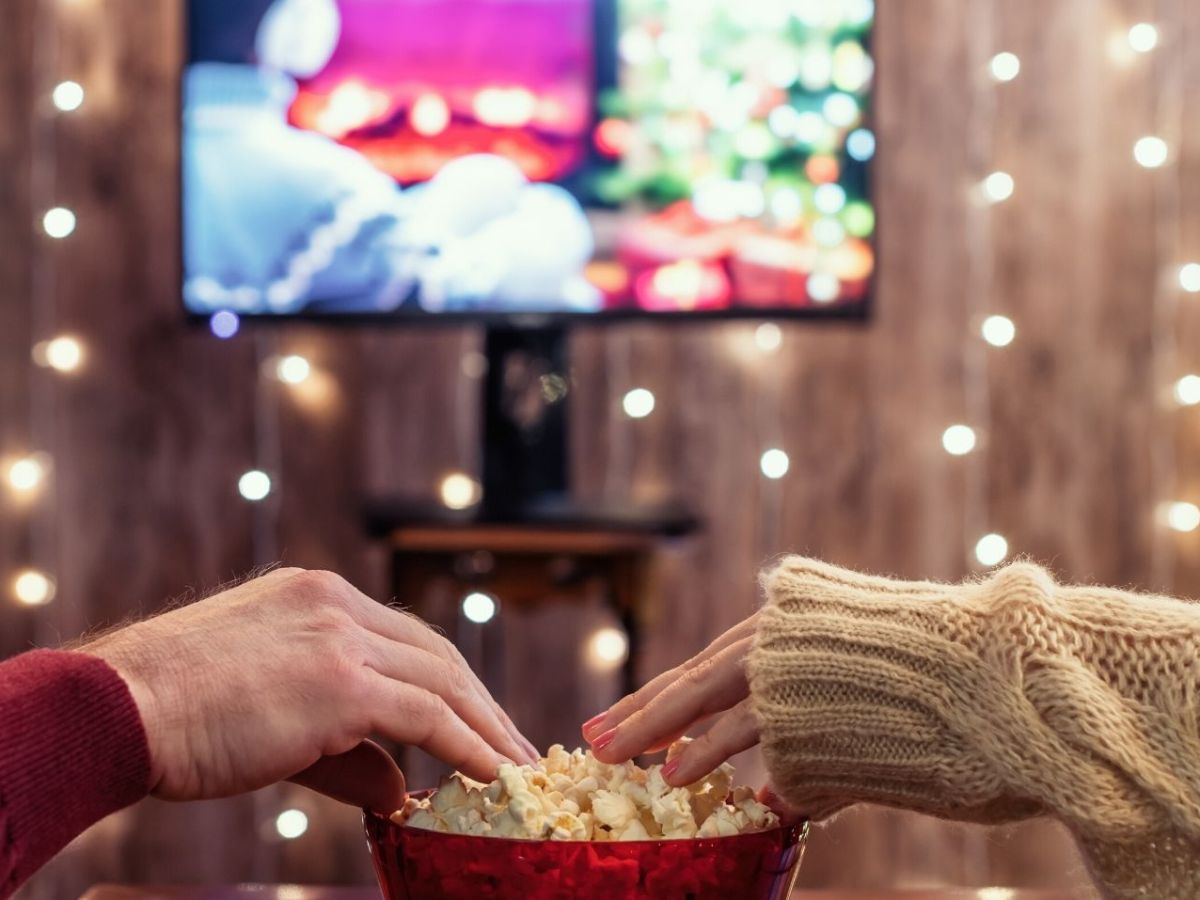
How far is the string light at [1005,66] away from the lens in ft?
8.83

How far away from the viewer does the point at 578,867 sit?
0.58m

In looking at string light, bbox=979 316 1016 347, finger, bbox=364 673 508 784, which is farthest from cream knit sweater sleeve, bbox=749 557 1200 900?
→ string light, bbox=979 316 1016 347

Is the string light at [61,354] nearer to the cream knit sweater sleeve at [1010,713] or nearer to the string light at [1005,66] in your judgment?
the string light at [1005,66]

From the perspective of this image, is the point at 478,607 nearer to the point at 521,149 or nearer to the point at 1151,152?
the point at 521,149

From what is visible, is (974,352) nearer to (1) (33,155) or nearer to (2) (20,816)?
(1) (33,155)

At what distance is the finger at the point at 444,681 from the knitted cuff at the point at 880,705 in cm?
15

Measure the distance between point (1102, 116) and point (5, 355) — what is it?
2.21 metres

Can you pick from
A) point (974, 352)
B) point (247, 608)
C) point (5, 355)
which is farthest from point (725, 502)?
point (247, 608)

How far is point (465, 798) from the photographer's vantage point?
2.17 ft

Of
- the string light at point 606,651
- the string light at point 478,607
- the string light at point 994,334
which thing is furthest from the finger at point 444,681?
the string light at point 994,334

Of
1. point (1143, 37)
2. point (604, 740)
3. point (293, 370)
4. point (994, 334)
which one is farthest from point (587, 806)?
point (1143, 37)

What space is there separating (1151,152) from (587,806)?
2.44m

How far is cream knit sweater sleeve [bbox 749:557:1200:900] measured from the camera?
2.14 ft

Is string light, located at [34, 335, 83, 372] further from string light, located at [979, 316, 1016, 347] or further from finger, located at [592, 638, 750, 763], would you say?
finger, located at [592, 638, 750, 763]
